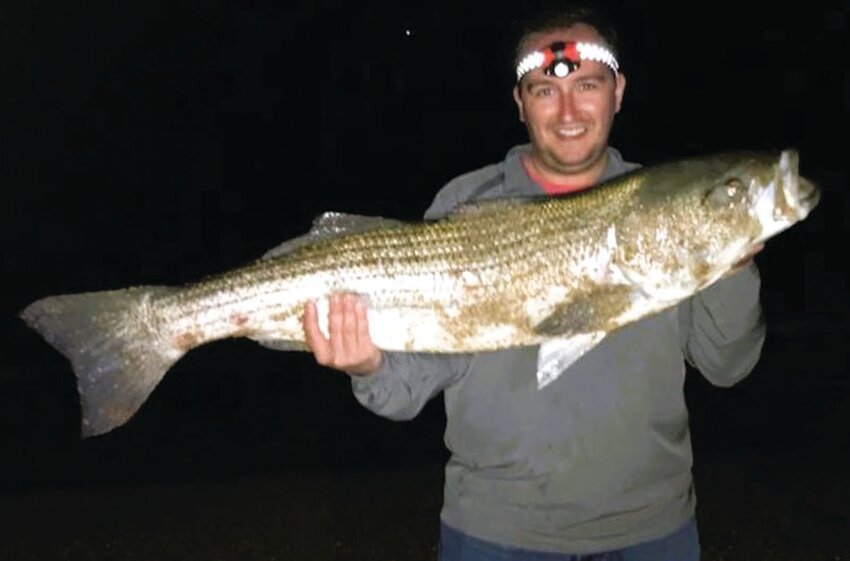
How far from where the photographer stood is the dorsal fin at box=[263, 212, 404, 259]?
3373 millimetres

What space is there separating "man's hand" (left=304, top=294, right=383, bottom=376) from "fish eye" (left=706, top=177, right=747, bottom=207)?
1.22 m

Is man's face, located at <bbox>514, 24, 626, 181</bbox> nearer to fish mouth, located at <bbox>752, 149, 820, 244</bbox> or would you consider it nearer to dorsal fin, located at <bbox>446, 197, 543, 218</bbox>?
dorsal fin, located at <bbox>446, 197, 543, 218</bbox>

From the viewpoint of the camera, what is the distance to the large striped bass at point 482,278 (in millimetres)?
3100

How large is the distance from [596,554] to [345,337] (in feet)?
3.53

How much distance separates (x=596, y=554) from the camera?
307cm

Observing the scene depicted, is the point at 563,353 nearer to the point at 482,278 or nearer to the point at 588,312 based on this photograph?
the point at 588,312

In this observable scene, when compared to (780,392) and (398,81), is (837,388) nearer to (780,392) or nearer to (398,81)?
(780,392)

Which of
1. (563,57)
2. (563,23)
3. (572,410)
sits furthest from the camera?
(563,23)

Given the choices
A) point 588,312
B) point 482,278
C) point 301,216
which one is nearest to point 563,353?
point 588,312

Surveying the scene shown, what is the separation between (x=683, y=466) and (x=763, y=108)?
24340mm

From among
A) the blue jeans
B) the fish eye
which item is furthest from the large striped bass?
the blue jeans

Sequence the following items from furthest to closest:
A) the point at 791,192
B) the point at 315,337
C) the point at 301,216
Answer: the point at 301,216 → the point at 315,337 → the point at 791,192

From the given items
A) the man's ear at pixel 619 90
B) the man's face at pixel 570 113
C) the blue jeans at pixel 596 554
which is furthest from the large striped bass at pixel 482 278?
the blue jeans at pixel 596 554

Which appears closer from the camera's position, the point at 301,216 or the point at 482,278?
the point at 482,278
